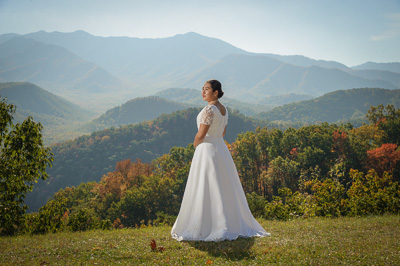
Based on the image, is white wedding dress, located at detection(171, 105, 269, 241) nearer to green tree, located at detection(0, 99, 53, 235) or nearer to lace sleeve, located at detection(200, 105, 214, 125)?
lace sleeve, located at detection(200, 105, 214, 125)

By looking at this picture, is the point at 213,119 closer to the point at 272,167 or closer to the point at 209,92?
the point at 209,92

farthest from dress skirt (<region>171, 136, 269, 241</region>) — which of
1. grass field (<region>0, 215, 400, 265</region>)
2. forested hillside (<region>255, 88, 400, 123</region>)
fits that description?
forested hillside (<region>255, 88, 400, 123</region>)

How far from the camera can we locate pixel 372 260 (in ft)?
13.6

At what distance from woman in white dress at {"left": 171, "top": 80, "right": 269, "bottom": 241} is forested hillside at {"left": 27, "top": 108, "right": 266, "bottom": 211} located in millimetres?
95213

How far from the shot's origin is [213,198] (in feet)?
17.8

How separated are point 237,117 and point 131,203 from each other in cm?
9911

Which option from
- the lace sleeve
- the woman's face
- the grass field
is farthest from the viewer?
the woman's face

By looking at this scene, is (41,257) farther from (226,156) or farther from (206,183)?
(226,156)

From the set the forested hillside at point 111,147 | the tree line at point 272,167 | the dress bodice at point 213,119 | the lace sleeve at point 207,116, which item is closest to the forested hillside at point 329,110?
the forested hillside at point 111,147

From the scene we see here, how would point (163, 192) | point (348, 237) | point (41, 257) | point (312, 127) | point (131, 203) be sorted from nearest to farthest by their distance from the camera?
1. point (41, 257)
2. point (348, 237)
3. point (131, 203)
4. point (163, 192)
5. point (312, 127)

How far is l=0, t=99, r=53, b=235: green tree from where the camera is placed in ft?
24.2

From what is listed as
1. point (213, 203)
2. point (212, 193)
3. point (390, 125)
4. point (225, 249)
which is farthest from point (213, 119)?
point (390, 125)

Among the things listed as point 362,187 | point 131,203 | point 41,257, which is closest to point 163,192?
point 131,203

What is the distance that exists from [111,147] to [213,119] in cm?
10737
